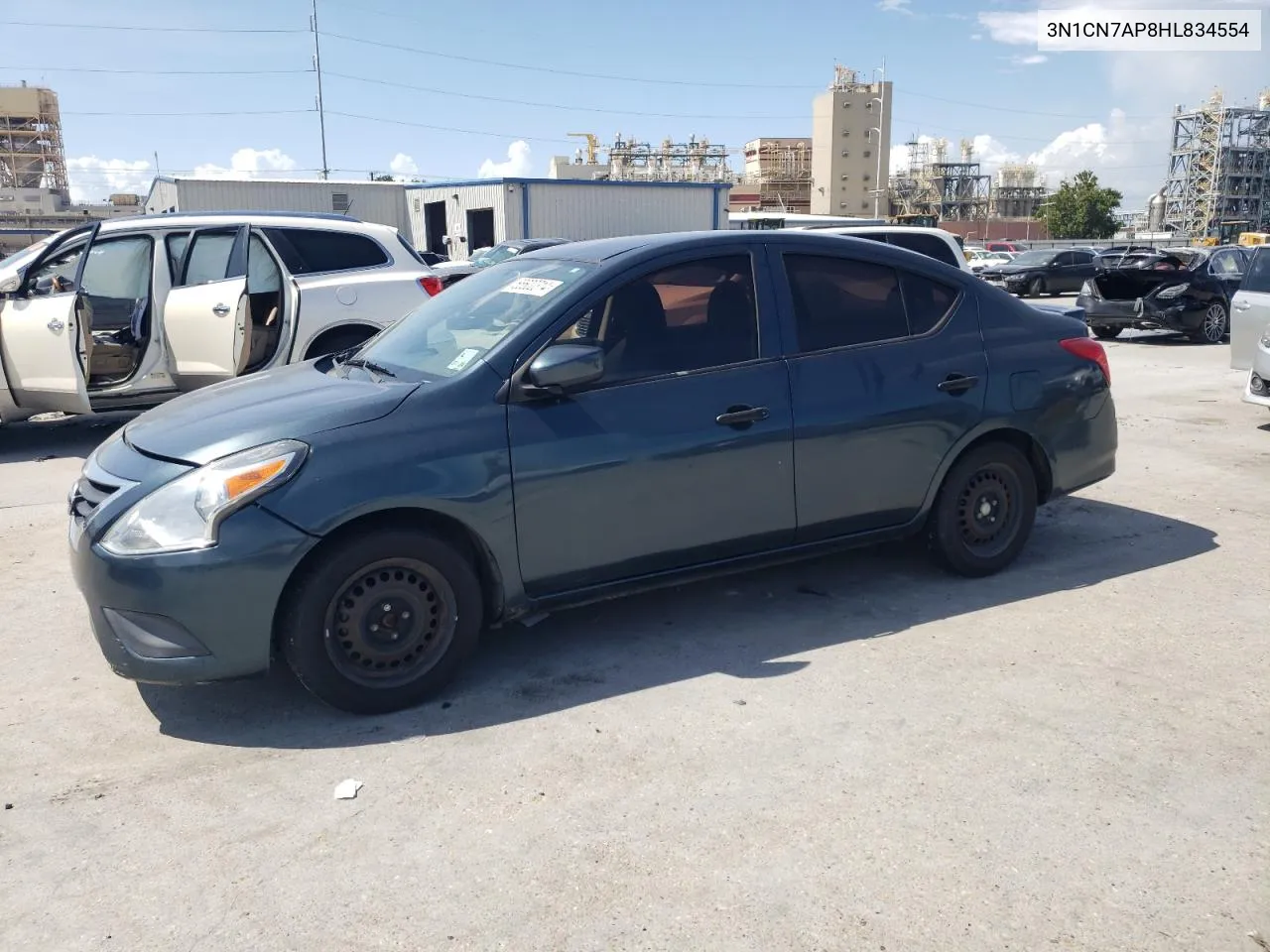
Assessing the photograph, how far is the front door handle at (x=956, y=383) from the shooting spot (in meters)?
4.86

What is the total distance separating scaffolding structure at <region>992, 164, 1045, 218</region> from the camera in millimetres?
133125

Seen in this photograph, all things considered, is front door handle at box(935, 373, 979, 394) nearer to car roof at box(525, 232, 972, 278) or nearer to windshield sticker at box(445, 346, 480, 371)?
car roof at box(525, 232, 972, 278)

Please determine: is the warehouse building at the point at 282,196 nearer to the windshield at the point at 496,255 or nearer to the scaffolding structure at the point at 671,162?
the windshield at the point at 496,255

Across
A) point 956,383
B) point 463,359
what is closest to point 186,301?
point 463,359

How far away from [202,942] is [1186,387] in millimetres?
12283

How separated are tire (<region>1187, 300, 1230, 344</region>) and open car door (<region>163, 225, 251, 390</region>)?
15.3 metres

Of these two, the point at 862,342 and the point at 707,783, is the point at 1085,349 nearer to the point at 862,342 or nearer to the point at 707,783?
the point at 862,342

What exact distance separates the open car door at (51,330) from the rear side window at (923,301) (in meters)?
6.73

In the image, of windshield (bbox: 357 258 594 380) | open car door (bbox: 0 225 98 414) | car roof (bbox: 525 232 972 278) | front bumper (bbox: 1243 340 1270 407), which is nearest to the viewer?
windshield (bbox: 357 258 594 380)

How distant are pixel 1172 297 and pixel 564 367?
16.0m

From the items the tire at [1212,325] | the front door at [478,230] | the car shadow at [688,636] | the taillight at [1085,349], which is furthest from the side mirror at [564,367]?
the front door at [478,230]

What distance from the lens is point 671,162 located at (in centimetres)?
12762

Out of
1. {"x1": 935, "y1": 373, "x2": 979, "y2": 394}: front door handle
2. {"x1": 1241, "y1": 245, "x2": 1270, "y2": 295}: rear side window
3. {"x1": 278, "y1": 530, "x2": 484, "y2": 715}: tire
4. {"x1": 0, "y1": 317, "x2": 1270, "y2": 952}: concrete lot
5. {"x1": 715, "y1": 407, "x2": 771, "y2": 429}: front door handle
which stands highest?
{"x1": 1241, "y1": 245, "x2": 1270, "y2": 295}: rear side window

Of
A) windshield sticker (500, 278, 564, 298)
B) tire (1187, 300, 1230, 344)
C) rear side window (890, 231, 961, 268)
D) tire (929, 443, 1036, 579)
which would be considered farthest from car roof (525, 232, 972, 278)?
tire (1187, 300, 1230, 344)
